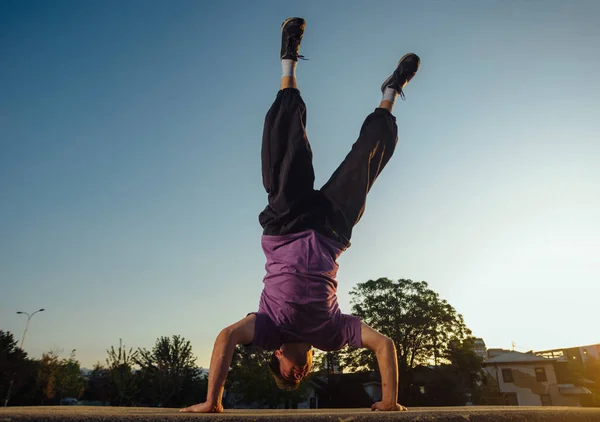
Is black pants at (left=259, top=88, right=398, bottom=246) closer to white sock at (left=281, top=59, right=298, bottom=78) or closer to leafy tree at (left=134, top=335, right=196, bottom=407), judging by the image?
white sock at (left=281, top=59, right=298, bottom=78)

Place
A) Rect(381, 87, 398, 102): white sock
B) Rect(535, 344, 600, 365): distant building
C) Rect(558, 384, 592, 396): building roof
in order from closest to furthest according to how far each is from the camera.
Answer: Rect(381, 87, 398, 102): white sock
Rect(558, 384, 592, 396): building roof
Rect(535, 344, 600, 365): distant building

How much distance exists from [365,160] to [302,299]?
1585 millimetres

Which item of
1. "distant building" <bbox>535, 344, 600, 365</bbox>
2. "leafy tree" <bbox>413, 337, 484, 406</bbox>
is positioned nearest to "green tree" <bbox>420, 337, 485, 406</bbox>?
"leafy tree" <bbox>413, 337, 484, 406</bbox>

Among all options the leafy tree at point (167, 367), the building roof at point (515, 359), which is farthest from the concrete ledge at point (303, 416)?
the building roof at point (515, 359)

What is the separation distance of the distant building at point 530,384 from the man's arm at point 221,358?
4467cm

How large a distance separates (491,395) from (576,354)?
36208mm

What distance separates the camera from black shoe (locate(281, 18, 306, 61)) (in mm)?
3705

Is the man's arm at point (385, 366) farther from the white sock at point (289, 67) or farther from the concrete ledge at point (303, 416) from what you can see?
the white sock at point (289, 67)

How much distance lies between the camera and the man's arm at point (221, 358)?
230cm

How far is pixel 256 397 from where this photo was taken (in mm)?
29781

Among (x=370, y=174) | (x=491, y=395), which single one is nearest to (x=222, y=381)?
(x=370, y=174)

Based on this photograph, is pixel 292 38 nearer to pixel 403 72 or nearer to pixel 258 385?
pixel 403 72

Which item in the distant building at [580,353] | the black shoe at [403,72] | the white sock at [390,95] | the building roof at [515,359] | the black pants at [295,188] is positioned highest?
the distant building at [580,353]

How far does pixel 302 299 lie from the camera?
9.82 feet
